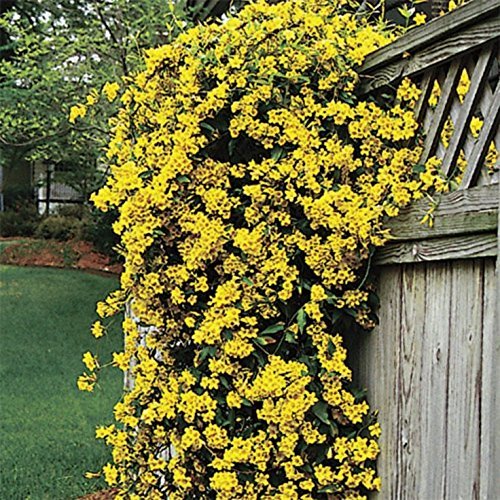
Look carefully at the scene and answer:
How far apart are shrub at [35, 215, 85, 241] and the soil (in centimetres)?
25

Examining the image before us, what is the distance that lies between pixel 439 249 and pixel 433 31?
62 cm

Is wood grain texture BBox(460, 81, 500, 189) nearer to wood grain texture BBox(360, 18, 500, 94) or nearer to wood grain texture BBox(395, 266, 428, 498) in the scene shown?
wood grain texture BBox(360, 18, 500, 94)

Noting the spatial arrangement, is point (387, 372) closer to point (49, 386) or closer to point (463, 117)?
point (463, 117)

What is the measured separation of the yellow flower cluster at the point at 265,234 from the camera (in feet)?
8.06

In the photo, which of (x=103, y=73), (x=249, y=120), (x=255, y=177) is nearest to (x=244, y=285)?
(x=255, y=177)

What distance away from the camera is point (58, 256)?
12281 mm

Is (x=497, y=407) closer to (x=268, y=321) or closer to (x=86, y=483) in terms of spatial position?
(x=268, y=321)

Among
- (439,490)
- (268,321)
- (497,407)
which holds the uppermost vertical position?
(268,321)

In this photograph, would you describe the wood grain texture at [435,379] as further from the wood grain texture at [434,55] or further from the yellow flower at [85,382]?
the yellow flower at [85,382]

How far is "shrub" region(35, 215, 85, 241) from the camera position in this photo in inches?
517

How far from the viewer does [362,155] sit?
251cm

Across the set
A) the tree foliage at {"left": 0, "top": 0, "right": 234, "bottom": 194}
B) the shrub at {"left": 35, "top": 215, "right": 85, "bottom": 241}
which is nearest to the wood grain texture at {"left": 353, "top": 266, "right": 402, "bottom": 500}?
the tree foliage at {"left": 0, "top": 0, "right": 234, "bottom": 194}

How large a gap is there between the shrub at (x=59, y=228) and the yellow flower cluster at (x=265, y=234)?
34.6 feet

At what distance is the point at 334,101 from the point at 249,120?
29cm
